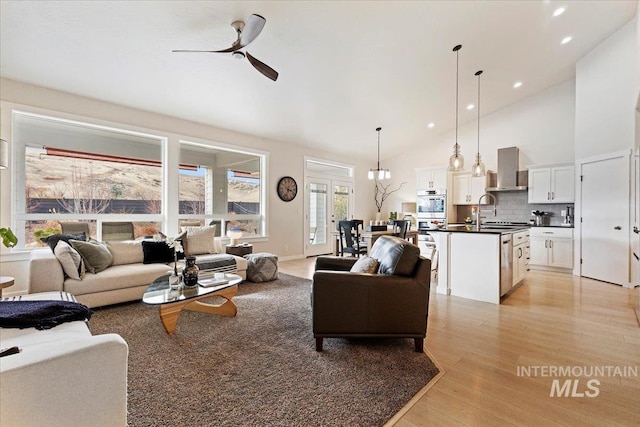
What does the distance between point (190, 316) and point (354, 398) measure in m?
2.04

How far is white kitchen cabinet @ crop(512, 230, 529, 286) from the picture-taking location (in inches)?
164

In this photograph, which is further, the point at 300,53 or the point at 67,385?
the point at 300,53

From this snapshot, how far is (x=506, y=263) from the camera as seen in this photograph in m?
3.81

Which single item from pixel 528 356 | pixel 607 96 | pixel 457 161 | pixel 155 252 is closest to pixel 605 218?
pixel 607 96

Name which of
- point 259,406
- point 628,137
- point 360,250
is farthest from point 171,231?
point 628,137

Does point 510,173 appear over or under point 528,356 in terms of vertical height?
over

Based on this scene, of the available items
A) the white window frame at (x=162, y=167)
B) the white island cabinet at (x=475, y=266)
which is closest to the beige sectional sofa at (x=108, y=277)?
the white window frame at (x=162, y=167)

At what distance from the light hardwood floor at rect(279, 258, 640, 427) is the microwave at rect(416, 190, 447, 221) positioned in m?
3.18

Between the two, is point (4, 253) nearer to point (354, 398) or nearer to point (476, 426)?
point (354, 398)

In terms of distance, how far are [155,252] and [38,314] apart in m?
2.31

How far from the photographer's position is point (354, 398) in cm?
175

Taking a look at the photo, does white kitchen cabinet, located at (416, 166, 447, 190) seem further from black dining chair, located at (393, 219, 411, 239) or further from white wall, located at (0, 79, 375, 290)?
black dining chair, located at (393, 219, 411, 239)

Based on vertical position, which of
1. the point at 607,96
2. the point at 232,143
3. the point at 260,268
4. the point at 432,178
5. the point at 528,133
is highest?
Answer: the point at 607,96

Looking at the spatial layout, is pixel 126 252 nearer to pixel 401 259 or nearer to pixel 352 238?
pixel 352 238
